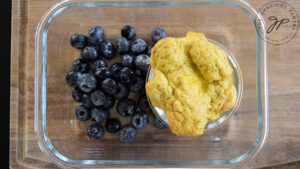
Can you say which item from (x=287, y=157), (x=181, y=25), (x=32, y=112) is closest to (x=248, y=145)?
(x=287, y=157)

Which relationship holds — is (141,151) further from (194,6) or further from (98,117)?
(194,6)

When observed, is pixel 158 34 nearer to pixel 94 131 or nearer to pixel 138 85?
pixel 138 85

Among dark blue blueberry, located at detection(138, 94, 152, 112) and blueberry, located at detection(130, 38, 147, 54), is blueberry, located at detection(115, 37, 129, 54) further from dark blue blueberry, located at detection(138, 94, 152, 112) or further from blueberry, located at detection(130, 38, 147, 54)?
dark blue blueberry, located at detection(138, 94, 152, 112)

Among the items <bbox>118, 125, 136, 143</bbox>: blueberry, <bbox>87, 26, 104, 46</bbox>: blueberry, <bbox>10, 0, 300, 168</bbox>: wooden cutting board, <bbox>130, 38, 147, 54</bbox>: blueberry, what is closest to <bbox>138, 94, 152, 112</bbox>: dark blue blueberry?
<bbox>118, 125, 136, 143</bbox>: blueberry

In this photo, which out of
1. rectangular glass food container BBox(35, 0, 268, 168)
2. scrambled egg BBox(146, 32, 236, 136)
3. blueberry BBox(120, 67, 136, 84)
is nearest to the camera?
scrambled egg BBox(146, 32, 236, 136)

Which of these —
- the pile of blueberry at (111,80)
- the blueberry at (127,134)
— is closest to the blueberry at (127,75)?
the pile of blueberry at (111,80)

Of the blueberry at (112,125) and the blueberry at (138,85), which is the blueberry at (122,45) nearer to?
the blueberry at (138,85)

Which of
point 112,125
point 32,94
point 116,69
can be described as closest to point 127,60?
point 116,69
